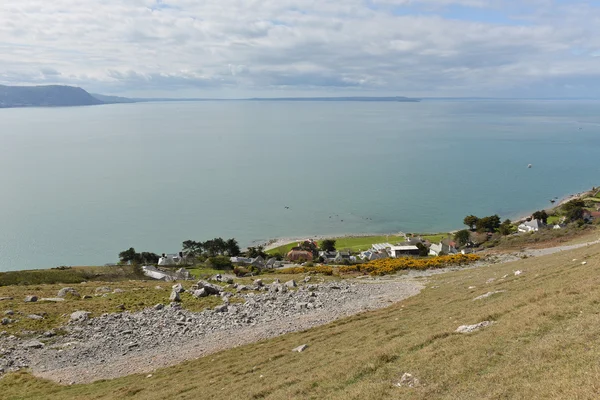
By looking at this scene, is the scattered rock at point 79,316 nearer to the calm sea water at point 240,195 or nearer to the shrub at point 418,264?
the shrub at point 418,264

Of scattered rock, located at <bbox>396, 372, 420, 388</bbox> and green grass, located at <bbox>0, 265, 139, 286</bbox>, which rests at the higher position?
scattered rock, located at <bbox>396, 372, 420, 388</bbox>

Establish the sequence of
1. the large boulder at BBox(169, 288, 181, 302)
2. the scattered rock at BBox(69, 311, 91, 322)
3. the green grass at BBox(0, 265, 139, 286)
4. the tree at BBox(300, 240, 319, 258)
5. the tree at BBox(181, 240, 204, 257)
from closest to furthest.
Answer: the scattered rock at BBox(69, 311, 91, 322)
the large boulder at BBox(169, 288, 181, 302)
the green grass at BBox(0, 265, 139, 286)
the tree at BBox(300, 240, 319, 258)
the tree at BBox(181, 240, 204, 257)

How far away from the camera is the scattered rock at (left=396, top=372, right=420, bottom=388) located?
11.0 metres

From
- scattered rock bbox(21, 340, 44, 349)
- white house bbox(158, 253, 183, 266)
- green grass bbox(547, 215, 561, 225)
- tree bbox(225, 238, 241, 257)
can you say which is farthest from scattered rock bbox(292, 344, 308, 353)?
green grass bbox(547, 215, 561, 225)

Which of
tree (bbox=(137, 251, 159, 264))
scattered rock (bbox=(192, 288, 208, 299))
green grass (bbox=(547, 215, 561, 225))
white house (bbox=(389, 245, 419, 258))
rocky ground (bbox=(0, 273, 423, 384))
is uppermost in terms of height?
rocky ground (bbox=(0, 273, 423, 384))

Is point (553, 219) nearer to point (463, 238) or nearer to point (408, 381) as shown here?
point (463, 238)

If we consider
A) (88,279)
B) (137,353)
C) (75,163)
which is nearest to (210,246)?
(88,279)

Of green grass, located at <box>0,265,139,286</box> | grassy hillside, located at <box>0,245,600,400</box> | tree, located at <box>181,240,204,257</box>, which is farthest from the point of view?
tree, located at <box>181,240,204,257</box>

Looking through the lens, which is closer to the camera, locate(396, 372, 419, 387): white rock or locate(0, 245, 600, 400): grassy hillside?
locate(0, 245, 600, 400): grassy hillside

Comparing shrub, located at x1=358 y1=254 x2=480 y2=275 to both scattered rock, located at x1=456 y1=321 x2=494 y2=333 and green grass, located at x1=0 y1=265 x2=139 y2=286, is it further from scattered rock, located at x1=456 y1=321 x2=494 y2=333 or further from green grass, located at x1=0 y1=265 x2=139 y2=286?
green grass, located at x1=0 y1=265 x2=139 y2=286

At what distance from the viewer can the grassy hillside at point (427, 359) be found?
9875 mm

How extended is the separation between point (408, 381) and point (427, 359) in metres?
1.33

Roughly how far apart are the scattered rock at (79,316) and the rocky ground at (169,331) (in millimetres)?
57

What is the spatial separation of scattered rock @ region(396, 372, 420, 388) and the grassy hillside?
0.53ft
